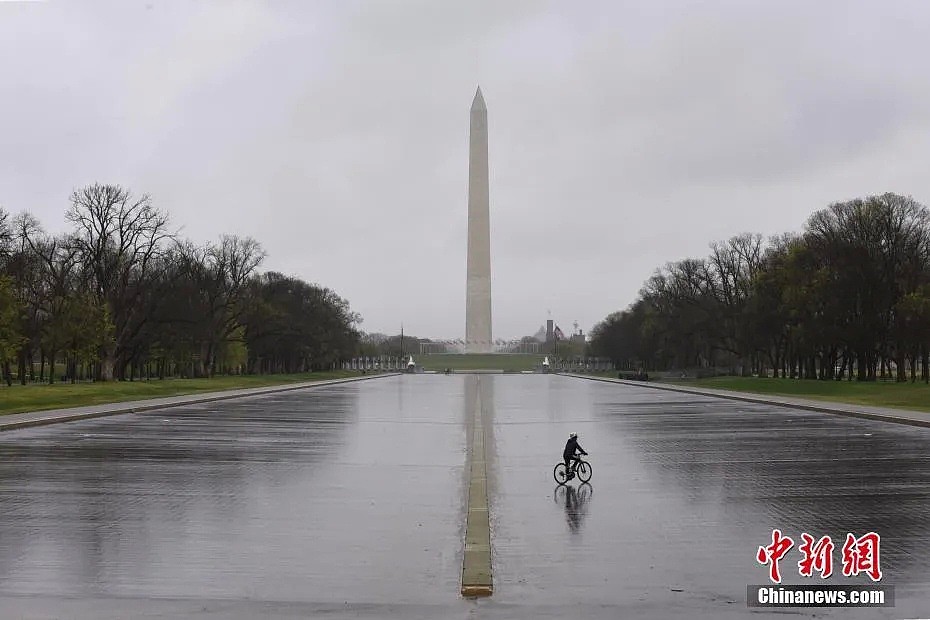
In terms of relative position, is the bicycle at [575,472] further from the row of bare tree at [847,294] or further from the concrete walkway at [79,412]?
the row of bare tree at [847,294]

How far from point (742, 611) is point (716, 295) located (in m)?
73.2

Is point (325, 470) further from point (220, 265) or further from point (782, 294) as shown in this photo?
point (220, 265)

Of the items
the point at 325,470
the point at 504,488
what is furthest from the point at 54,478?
the point at 504,488

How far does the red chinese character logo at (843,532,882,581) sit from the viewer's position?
7660 mm

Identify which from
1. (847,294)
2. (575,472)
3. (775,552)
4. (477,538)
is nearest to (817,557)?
(775,552)

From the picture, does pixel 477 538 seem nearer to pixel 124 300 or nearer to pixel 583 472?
pixel 583 472

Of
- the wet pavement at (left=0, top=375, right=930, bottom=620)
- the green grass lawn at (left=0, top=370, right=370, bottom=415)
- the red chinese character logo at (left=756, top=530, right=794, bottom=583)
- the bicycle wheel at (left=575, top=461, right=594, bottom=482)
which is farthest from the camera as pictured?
the green grass lawn at (left=0, top=370, right=370, bottom=415)

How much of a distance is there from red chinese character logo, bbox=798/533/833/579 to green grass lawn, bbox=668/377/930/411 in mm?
24535

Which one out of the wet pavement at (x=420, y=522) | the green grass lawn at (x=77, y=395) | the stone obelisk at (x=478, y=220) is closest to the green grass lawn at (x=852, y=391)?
the wet pavement at (x=420, y=522)

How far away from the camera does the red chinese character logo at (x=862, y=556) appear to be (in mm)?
7660

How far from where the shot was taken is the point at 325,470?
568 inches

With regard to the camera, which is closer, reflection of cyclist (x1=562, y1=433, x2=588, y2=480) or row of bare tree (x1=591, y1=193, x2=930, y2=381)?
reflection of cyclist (x1=562, y1=433, x2=588, y2=480)

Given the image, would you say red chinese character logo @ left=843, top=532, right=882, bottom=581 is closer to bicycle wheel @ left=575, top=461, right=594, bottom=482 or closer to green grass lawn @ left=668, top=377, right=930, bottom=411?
bicycle wheel @ left=575, top=461, right=594, bottom=482

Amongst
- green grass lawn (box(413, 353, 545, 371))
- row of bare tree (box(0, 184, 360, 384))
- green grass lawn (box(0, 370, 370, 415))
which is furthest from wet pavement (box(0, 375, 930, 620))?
green grass lawn (box(413, 353, 545, 371))
